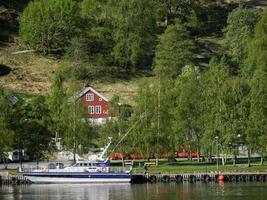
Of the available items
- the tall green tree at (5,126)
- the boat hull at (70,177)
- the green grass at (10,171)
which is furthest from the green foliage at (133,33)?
the boat hull at (70,177)

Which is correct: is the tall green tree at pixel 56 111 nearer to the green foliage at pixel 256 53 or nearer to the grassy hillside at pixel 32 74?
the grassy hillside at pixel 32 74

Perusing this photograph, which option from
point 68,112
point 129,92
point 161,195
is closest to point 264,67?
point 129,92

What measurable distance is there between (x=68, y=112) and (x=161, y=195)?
34.2 meters

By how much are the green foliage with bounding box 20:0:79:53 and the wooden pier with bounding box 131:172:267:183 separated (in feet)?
240

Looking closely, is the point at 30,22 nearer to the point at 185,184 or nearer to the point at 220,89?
the point at 220,89

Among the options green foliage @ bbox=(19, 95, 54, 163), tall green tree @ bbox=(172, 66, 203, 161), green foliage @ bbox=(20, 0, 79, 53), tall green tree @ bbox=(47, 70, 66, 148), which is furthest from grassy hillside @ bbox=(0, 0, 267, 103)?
tall green tree @ bbox=(172, 66, 203, 161)

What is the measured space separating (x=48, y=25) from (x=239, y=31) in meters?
38.1

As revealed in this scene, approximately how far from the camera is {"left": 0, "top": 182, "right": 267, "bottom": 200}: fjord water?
322ft

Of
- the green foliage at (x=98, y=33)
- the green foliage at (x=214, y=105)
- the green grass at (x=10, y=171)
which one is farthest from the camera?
the green foliage at (x=98, y=33)

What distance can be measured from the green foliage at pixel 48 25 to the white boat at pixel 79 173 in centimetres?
6691

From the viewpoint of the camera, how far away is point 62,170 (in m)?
120

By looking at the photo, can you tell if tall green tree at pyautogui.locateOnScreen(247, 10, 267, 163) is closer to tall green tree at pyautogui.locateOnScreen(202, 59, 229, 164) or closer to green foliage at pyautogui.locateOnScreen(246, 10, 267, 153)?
green foliage at pyautogui.locateOnScreen(246, 10, 267, 153)

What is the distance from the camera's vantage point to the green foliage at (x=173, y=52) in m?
173

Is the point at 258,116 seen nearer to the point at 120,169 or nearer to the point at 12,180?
the point at 120,169
